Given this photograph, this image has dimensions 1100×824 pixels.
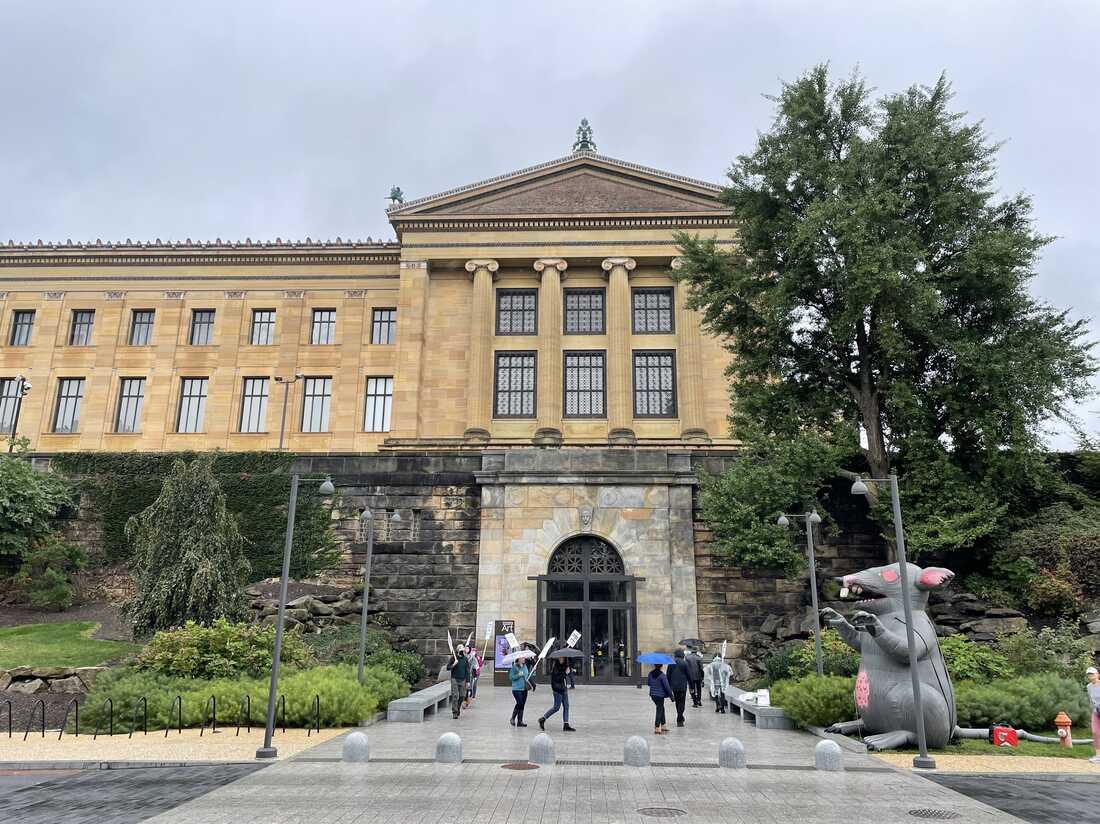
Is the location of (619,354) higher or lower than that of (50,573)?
higher

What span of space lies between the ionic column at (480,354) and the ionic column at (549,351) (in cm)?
258

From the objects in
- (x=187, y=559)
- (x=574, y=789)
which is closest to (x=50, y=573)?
(x=187, y=559)

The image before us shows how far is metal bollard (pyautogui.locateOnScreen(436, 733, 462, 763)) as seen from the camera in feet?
43.3

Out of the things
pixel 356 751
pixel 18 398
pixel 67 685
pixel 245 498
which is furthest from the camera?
pixel 18 398

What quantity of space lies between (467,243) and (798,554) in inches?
1020

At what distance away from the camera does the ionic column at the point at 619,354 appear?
40750 mm

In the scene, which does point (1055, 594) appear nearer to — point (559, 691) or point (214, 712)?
point (559, 691)

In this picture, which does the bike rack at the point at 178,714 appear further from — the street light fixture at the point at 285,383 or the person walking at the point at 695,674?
the street light fixture at the point at 285,383

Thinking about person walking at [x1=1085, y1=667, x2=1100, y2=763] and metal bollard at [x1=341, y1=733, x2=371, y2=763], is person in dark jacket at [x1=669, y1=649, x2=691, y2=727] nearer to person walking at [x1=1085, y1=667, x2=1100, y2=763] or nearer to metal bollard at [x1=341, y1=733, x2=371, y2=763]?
metal bollard at [x1=341, y1=733, x2=371, y2=763]

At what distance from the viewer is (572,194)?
1773 inches

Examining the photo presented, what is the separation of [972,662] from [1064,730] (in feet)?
15.0

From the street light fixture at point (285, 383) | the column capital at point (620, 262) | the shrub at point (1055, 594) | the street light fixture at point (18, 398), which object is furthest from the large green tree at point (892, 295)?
the street light fixture at point (18, 398)

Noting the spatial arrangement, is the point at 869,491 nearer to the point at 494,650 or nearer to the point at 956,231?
the point at 956,231

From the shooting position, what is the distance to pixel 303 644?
2278cm
